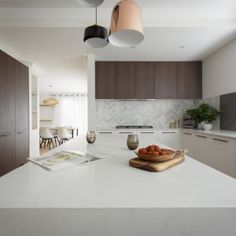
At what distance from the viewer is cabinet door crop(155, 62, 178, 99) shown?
4.23m

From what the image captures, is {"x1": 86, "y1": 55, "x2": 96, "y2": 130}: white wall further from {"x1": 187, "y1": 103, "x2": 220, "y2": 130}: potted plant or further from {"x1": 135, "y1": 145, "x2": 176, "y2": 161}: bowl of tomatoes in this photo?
{"x1": 135, "y1": 145, "x2": 176, "y2": 161}: bowl of tomatoes

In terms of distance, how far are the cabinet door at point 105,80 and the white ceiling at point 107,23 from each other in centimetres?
89

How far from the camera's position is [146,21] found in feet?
8.43

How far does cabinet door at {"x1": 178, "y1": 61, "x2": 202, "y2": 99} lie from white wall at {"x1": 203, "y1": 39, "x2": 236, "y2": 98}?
5.7 inches

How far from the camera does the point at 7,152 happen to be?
9.70ft

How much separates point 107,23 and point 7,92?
201 centimetres

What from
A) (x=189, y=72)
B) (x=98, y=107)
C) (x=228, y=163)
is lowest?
(x=228, y=163)

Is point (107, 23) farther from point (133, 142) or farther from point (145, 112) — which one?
point (145, 112)

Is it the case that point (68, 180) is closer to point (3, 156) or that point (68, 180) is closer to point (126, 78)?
point (3, 156)

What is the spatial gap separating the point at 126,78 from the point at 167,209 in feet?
12.7

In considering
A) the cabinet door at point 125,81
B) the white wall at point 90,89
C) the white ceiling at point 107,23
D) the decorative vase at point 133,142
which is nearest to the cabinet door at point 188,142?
the cabinet door at point 125,81

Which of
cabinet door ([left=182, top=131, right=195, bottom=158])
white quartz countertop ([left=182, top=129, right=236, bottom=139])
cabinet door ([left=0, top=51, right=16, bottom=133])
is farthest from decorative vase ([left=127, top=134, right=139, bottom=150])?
cabinet door ([left=182, top=131, right=195, bottom=158])

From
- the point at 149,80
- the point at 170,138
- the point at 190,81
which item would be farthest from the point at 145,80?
the point at 170,138

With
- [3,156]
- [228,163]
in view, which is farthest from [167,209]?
[3,156]
